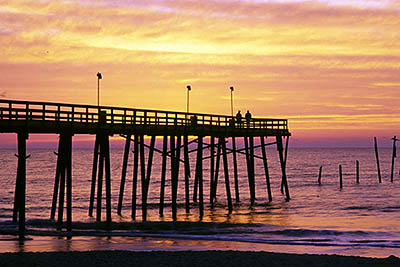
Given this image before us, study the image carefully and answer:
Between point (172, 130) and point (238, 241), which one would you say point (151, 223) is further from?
point (238, 241)

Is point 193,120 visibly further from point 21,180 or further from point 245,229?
point 21,180

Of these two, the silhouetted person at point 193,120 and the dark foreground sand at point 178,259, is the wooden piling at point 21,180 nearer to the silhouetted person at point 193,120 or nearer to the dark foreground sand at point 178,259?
the dark foreground sand at point 178,259

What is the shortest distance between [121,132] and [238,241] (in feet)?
29.1

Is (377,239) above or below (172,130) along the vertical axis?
below

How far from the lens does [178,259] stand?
21125 millimetres

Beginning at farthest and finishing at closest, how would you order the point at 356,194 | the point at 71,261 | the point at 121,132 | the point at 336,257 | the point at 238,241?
the point at 356,194, the point at 121,132, the point at 238,241, the point at 336,257, the point at 71,261

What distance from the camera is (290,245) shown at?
2780cm

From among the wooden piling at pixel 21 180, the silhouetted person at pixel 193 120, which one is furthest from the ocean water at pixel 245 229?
the silhouetted person at pixel 193 120

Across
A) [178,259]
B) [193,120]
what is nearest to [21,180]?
[178,259]

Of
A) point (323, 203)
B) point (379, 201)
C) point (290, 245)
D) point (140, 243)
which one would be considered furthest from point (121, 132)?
point (379, 201)

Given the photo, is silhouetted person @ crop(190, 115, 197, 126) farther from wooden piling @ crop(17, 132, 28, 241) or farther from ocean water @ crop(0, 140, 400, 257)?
wooden piling @ crop(17, 132, 28, 241)

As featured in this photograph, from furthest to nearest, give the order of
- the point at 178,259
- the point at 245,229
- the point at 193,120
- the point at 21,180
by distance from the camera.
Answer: the point at 193,120 < the point at 245,229 < the point at 21,180 < the point at 178,259

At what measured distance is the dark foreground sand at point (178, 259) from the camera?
2027cm

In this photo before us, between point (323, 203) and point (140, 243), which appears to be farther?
point (323, 203)
